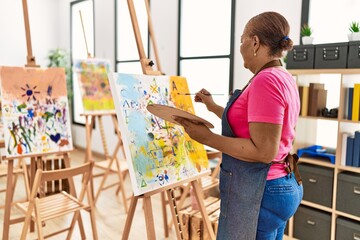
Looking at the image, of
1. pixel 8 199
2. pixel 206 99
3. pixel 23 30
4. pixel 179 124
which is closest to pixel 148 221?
pixel 179 124

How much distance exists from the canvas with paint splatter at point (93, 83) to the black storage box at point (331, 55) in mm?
2391

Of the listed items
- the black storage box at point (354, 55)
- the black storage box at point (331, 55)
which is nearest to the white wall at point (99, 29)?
the black storage box at point (331, 55)

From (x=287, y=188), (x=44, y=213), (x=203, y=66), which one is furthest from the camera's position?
(x=203, y=66)

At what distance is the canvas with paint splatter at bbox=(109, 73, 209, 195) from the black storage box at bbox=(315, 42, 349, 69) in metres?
1.25

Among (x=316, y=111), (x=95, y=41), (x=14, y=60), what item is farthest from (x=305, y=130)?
(x=14, y=60)

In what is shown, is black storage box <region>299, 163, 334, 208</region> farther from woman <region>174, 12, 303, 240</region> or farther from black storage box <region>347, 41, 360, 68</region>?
woman <region>174, 12, 303, 240</region>

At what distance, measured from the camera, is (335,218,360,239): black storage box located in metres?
2.48

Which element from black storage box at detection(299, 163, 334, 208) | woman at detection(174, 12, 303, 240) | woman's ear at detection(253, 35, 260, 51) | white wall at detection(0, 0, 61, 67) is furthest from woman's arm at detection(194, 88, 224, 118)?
white wall at detection(0, 0, 61, 67)

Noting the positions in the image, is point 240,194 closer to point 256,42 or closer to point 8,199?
point 256,42

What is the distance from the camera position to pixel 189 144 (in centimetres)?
207

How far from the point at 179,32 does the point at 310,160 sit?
234 centimetres

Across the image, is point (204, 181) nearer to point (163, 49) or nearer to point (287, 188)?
point (287, 188)

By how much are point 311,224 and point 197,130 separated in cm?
193

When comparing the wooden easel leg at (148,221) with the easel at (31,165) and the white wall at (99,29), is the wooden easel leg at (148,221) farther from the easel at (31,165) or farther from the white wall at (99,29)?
the white wall at (99,29)
